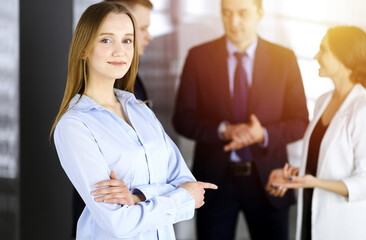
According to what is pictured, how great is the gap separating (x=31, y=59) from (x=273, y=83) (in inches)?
69.2

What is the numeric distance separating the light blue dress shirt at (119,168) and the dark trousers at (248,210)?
1.56m

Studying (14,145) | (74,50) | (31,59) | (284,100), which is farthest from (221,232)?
(74,50)

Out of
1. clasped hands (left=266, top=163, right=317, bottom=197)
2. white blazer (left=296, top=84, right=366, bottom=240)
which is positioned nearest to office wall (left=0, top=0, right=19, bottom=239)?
clasped hands (left=266, top=163, right=317, bottom=197)

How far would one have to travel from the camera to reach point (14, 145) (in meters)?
3.44

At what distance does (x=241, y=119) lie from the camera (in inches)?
144

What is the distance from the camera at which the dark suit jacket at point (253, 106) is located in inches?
138

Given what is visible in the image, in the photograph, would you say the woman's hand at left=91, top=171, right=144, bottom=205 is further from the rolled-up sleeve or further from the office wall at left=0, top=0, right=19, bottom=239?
the office wall at left=0, top=0, right=19, bottom=239

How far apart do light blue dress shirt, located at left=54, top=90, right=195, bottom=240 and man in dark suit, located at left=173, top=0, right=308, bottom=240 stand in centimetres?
156

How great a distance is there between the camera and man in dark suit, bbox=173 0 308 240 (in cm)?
343

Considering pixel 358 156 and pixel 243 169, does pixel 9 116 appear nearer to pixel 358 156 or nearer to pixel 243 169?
pixel 243 169

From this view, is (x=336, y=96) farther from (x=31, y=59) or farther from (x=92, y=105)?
(x=31, y=59)

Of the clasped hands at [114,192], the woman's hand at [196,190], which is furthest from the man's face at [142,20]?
the clasped hands at [114,192]

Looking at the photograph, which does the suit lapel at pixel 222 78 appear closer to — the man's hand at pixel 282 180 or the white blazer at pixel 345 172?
the man's hand at pixel 282 180

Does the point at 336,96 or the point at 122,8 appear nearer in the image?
the point at 122,8
